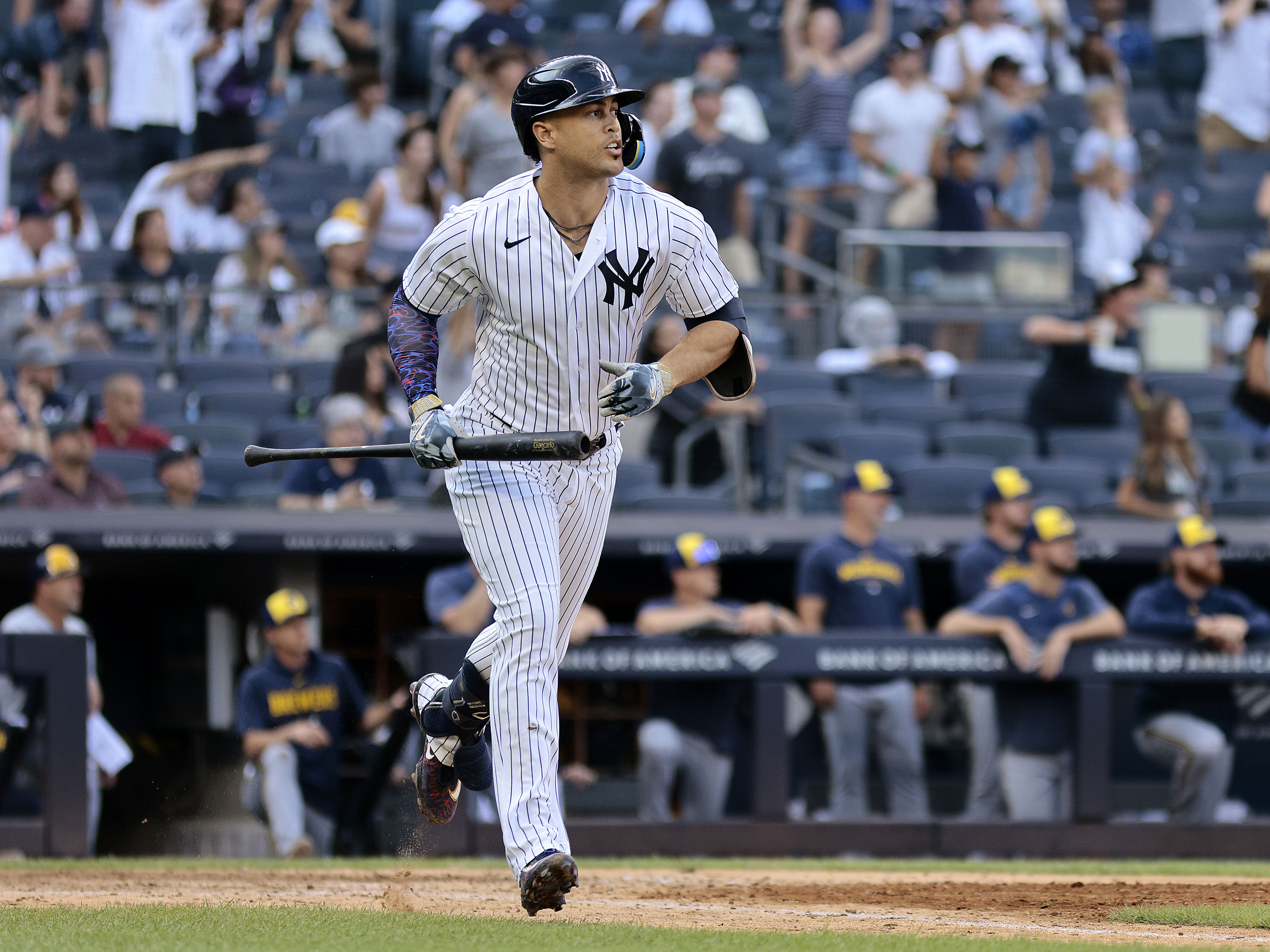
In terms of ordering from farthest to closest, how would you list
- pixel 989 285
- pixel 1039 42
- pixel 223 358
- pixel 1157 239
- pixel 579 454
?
pixel 1039 42, pixel 1157 239, pixel 989 285, pixel 223 358, pixel 579 454

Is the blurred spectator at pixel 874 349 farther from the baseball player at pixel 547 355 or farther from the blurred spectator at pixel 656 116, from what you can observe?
the baseball player at pixel 547 355

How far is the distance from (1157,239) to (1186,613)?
518cm

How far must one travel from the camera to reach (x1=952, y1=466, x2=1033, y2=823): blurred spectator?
738cm

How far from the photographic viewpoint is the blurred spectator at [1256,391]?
9422 mm

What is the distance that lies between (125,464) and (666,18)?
6.34 metres

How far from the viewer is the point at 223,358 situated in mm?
9242

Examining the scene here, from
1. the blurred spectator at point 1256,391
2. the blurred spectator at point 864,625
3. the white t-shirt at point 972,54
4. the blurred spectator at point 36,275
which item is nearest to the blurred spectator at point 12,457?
the blurred spectator at point 36,275

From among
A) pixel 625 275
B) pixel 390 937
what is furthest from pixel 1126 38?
pixel 390 937

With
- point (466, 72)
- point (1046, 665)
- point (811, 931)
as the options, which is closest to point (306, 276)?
point (466, 72)

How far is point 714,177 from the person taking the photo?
32.9ft

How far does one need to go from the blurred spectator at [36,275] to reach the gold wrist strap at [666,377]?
5.75 m

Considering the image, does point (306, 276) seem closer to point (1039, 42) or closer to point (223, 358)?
point (223, 358)

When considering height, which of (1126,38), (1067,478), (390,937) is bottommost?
(390,937)

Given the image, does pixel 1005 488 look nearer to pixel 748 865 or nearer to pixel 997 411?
pixel 997 411
